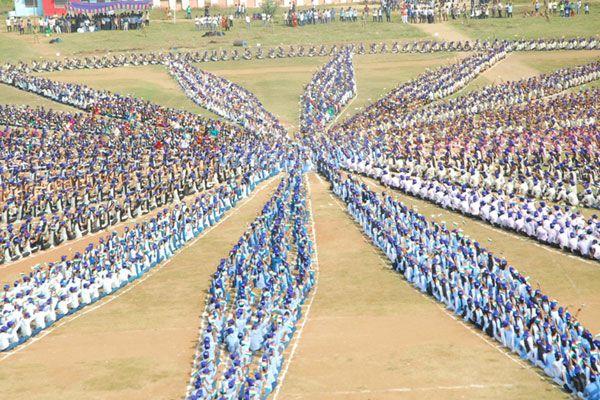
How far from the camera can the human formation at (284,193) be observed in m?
29.5

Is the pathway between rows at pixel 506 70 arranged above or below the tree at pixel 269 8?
below

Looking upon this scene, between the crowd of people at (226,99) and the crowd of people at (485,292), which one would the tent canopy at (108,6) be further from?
the crowd of people at (485,292)

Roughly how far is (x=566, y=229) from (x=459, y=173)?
11992mm

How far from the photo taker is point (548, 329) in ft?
90.0

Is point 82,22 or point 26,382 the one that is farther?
point 82,22

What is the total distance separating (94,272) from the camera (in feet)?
118

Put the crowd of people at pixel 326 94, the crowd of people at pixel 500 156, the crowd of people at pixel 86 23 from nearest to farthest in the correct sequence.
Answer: the crowd of people at pixel 500 156 → the crowd of people at pixel 326 94 → the crowd of people at pixel 86 23

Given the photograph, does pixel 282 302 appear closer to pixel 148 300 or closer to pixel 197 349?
pixel 197 349

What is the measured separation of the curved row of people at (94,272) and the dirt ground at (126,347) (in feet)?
1.50

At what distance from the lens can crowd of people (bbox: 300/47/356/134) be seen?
66.1 metres

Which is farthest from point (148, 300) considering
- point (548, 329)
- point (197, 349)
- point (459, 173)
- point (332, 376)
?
point (459, 173)

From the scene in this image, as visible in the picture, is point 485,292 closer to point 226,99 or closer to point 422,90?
point 422,90

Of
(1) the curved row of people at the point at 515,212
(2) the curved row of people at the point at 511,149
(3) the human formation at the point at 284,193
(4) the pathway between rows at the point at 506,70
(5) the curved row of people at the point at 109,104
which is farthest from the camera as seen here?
(4) the pathway between rows at the point at 506,70

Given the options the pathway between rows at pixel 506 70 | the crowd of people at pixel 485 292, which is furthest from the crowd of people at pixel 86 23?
the crowd of people at pixel 485 292
